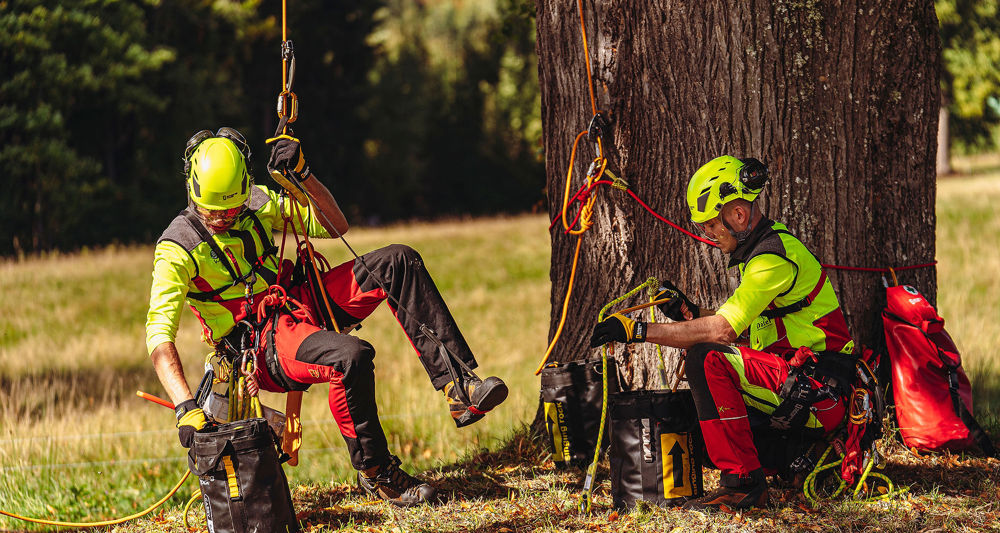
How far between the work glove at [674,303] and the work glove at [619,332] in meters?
0.58

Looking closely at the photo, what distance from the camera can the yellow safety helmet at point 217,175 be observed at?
15.3ft

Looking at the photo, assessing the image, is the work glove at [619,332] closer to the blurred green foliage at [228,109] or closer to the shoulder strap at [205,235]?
the shoulder strap at [205,235]

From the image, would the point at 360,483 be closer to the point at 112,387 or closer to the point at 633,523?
the point at 633,523

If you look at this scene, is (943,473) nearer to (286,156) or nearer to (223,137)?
(286,156)

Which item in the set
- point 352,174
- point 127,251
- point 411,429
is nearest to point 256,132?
point 352,174

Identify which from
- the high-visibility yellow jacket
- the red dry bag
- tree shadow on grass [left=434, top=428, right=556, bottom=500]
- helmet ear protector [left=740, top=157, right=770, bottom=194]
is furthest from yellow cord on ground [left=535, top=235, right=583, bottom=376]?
the red dry bag

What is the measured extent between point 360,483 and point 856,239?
304 cm

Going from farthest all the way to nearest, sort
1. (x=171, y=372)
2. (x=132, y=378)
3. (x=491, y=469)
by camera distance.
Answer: (x=132, y=378)
(x=491, y=469)
(x=171, y=372)

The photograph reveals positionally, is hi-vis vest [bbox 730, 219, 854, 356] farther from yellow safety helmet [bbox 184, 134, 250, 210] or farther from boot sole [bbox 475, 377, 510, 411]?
yellow safety helmet [bbox 184, 134, 250, 210]

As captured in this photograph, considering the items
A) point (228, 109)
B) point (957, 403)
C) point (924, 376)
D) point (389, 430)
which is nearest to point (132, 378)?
point (389, 430)

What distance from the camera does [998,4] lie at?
34.6 meters

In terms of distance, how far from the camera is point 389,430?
7570 millimetres

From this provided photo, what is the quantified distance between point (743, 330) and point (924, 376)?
1343mm

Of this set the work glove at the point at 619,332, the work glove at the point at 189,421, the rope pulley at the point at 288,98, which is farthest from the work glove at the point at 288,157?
the work glove at the point at 619,332
